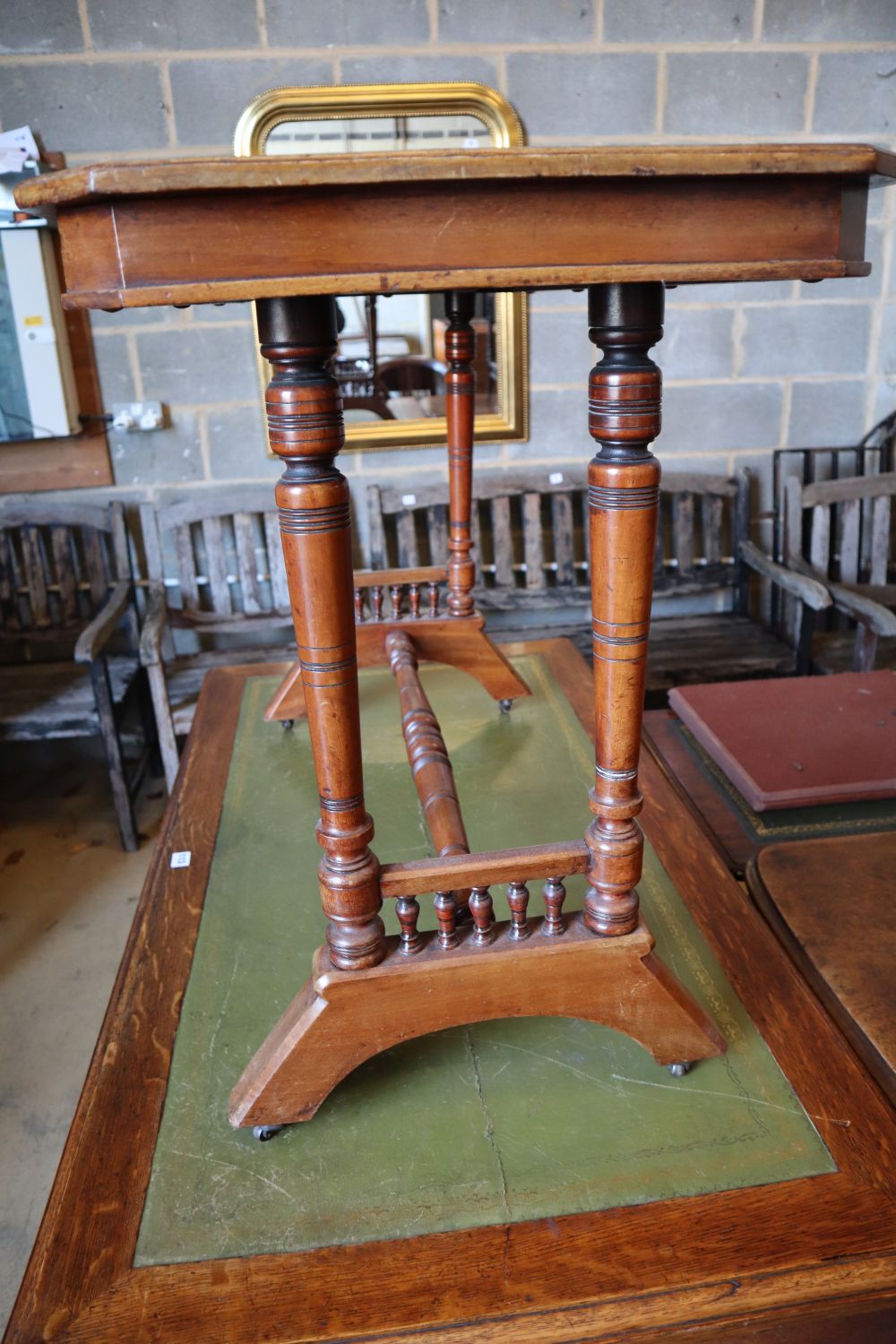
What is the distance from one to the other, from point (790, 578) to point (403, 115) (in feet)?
6.36

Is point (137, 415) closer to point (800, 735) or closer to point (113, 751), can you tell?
point (113, 751)

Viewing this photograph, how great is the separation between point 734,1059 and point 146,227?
3.58 feet

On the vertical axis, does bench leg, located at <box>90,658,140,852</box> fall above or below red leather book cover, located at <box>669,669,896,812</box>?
below

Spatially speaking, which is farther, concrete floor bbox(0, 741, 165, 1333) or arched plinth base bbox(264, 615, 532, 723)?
arched plinth base bbox(264, 615, 532, 723)

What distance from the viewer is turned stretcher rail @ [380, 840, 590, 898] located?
1.09 metres

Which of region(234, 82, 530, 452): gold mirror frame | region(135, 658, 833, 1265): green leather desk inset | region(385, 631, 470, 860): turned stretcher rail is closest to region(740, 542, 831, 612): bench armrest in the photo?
region(234, 82, 530, 452): gold mirror frame

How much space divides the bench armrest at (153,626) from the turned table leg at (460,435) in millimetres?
1040

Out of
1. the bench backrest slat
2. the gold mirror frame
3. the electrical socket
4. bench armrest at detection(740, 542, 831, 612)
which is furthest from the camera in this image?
the bench backrest slat

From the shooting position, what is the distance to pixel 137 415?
3.31m

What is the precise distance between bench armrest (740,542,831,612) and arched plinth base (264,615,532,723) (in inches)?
45.8

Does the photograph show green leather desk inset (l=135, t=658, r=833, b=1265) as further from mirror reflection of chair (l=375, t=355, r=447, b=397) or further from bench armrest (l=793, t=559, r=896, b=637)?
mirror reflection of chair (l=375, t=355, r=447, b=397)

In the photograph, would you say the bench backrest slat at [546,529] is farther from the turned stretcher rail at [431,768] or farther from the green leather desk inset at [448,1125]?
the green leather desk inset at [448,1125]

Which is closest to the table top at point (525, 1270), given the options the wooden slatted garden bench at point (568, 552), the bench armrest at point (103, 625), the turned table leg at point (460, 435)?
the turned table leg at point (460, 435)

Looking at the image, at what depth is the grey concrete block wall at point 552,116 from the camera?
3027mm
